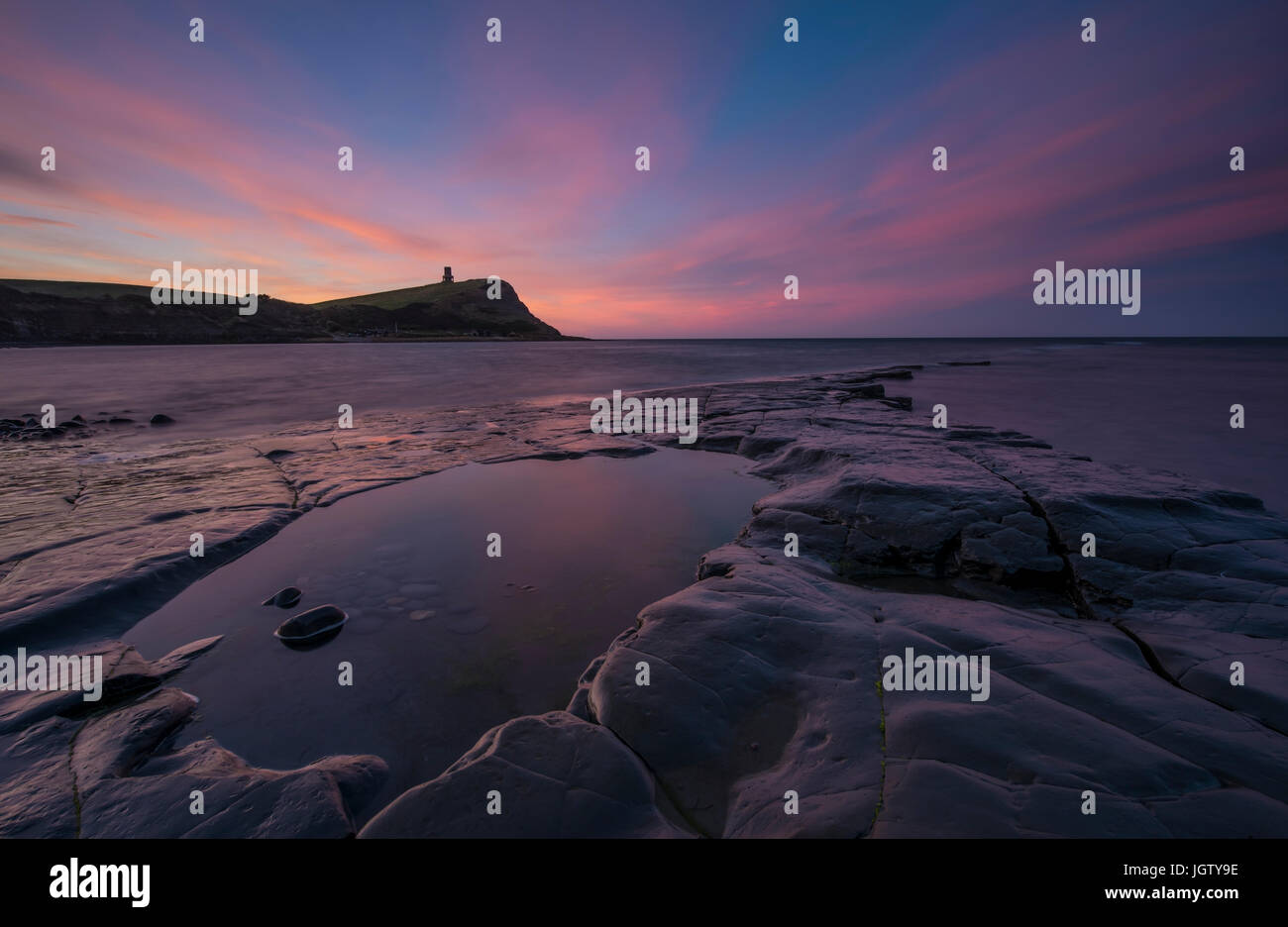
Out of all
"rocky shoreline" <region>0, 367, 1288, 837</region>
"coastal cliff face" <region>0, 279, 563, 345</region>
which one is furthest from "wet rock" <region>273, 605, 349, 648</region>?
"coastal cliff face" <region>0, 279, 563, 345</region>

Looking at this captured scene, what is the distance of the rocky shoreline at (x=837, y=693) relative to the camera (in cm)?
224

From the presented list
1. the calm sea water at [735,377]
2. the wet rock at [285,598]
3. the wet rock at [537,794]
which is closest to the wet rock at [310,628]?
the wet rock at [285,598]

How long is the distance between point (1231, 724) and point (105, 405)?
90.0ft

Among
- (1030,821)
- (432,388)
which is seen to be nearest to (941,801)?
(1030,821)

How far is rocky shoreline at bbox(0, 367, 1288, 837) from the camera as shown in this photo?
7.36 ft

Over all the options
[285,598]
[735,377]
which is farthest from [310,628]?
[735,377]

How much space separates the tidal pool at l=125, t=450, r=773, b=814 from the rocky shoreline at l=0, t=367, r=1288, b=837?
25 centimetres

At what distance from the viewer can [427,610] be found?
4.45 m

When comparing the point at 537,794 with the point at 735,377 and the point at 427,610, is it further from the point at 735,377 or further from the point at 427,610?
the point at 735,377

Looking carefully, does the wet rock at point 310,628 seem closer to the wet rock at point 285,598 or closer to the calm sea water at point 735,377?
the wet rock at point 285,598

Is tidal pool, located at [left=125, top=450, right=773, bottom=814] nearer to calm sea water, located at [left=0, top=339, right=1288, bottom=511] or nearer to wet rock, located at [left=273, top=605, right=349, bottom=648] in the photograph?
wet rock, located at [left=273, top=605, right=349, bottom=648]

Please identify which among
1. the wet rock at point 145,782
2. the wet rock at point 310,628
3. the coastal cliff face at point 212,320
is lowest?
the wet rock at point 145,782

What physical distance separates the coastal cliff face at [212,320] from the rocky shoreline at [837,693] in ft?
319

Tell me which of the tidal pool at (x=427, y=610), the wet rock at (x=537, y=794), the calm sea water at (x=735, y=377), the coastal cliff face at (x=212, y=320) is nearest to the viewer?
the wet rock at (x=537, y=794)
